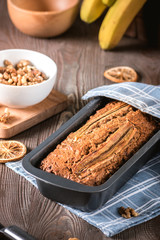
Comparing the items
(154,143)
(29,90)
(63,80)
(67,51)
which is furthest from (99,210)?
(67,51)

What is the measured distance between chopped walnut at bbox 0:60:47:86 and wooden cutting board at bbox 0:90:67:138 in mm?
91

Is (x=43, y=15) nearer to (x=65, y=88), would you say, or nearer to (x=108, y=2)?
(x=108, y=2)

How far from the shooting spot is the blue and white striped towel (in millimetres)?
1063

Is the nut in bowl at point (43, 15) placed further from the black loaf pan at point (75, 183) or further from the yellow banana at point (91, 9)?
the black loaf pan at point (75, 183)

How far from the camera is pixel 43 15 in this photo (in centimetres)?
185

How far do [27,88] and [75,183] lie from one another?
45 centimetres

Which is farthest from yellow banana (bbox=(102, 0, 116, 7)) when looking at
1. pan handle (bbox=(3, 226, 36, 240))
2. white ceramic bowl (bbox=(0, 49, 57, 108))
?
pan handle (bbox=(3, 226, 36, 240))

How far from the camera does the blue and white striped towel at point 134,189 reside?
41.9 inches

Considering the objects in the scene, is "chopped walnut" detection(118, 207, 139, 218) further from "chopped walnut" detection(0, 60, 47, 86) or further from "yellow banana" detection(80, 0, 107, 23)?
"yellow banana" detection(80, 0, 107, 23)

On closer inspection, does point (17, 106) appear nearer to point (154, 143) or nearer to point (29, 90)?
point (29, 90)

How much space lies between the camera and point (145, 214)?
1094 millimetres

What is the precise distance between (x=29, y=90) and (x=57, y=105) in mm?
153

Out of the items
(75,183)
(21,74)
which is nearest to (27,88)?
(21,74)

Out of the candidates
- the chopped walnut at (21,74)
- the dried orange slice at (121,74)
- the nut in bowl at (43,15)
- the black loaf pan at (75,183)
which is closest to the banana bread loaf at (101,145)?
the black loaf pan at (75,183)
